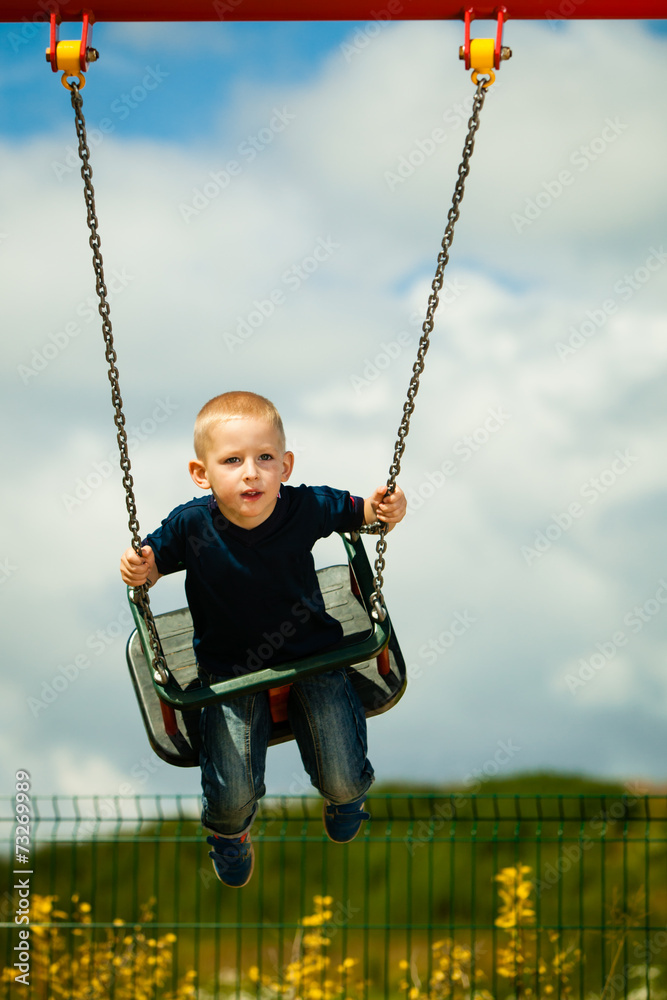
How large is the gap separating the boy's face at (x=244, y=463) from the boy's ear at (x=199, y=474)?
3cm

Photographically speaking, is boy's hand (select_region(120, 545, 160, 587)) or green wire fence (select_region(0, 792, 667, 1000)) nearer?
boy's hand (select_region(120, 545, 160, 587))

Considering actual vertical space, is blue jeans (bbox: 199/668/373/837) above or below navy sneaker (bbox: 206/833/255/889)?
above

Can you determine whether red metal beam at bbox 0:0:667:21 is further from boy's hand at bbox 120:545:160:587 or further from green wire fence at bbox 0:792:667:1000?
green wire fence at bbox 0:792:667:1000

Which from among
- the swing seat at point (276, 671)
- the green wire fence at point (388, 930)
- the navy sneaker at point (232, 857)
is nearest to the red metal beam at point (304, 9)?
the swing seat at point (276, 671)

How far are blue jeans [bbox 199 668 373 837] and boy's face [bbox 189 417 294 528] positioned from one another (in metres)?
0.59

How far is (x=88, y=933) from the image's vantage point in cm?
693

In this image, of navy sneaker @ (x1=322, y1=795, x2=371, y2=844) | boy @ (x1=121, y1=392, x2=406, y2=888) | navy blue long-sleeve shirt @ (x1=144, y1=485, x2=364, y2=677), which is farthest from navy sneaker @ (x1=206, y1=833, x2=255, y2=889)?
navy blue long-sleeve shirt @ (x1=144, y1=485, x2=364, y2=677)

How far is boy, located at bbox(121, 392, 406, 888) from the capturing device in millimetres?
2773

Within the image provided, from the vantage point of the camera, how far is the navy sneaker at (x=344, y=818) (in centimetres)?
319

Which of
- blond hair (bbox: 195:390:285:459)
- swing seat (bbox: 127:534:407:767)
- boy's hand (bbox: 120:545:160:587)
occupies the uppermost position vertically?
blond hair (bbox: 195:390:285:459)

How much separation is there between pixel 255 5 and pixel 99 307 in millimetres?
1180

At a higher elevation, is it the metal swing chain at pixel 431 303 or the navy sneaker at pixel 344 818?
the metal swing chain at pixel 431 303

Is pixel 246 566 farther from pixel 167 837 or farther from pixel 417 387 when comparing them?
pixel 167 837

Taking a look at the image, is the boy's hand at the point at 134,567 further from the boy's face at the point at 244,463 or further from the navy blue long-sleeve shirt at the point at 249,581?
the boy's face at the point at 244,463
